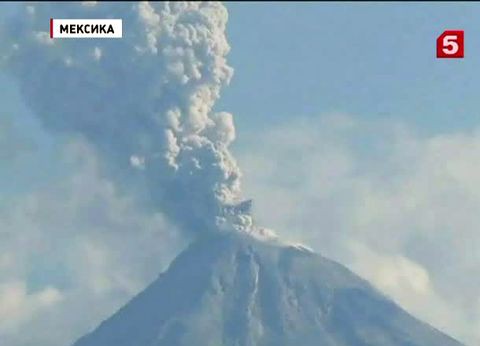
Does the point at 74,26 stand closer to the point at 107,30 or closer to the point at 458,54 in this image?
the point at 107,30

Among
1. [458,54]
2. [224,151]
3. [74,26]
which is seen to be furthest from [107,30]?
[224,151]

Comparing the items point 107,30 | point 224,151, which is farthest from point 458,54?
point 224,151

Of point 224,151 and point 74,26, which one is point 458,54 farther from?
point 224,151

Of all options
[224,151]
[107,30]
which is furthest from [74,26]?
[224,151]

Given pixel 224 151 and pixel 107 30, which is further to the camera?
pixel 224 151

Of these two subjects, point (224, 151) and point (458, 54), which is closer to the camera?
point (458, 54)

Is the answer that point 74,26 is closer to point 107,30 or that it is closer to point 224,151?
point 107,30

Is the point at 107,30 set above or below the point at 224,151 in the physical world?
below
